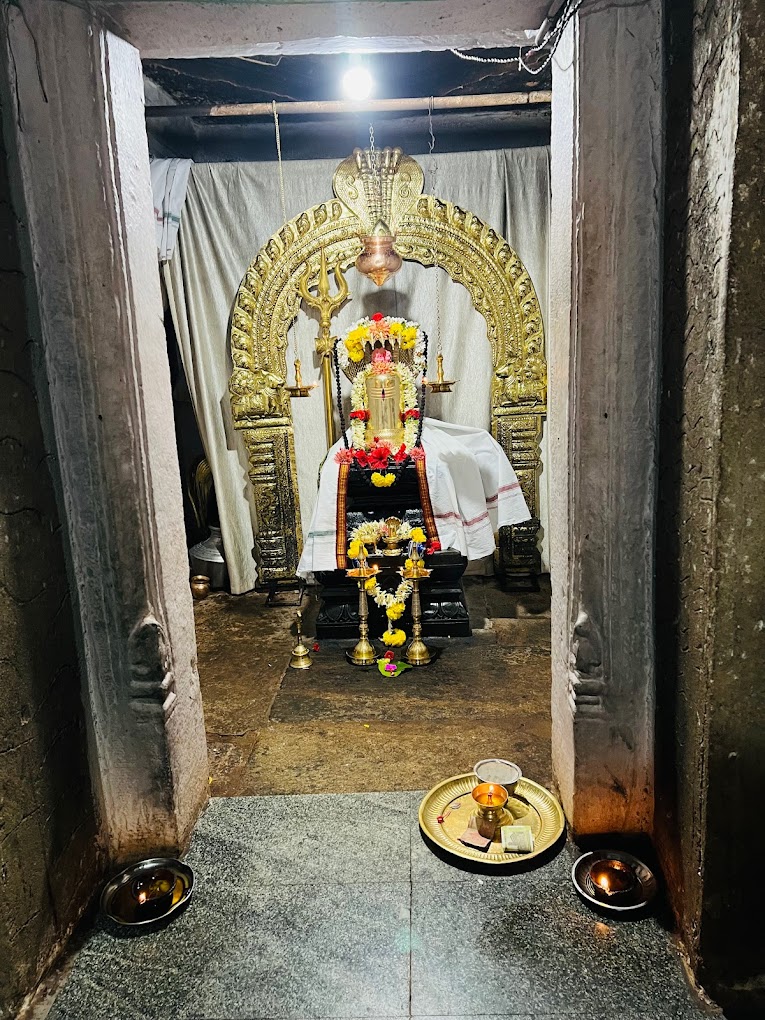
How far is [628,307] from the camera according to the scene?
7.89 feet

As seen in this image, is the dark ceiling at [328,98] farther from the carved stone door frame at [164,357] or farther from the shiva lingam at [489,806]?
the shiva lingam at [489,806]

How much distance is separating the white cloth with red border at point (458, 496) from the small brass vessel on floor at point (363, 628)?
0.33 metres

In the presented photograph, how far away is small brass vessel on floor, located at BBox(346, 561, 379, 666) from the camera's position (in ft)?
15.9

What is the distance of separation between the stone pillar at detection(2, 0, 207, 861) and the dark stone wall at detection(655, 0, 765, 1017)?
1.93 m

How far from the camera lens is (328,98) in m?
5.57

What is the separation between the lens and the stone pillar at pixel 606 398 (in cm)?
231

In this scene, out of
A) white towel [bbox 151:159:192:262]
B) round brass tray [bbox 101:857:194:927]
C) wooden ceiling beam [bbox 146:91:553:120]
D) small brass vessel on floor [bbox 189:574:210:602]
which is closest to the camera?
round brass tray [bbox 101:857:194:927]

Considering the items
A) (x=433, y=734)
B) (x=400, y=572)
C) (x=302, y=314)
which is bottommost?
(x=433, y=734)

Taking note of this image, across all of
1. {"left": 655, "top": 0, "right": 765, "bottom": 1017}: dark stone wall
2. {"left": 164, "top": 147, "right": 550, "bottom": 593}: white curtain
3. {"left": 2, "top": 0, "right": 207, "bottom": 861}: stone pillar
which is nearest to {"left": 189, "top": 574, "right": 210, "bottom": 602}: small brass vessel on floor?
{"left": 164, "top": 147, "right": 550, "bottom": 593}: white curtain

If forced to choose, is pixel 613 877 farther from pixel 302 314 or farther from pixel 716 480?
pixel 302 314

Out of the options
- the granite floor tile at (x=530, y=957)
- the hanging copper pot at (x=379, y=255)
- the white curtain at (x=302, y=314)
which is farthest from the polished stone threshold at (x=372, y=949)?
the hanging copper pot at (x=379, y=255)

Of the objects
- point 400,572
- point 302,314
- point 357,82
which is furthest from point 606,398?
point 302,314

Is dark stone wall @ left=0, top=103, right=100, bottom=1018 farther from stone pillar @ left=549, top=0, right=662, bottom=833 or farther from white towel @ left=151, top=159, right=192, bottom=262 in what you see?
white towel @ left=151, top=159, right=192, bottom=262

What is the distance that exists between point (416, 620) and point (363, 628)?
0.39 meters
